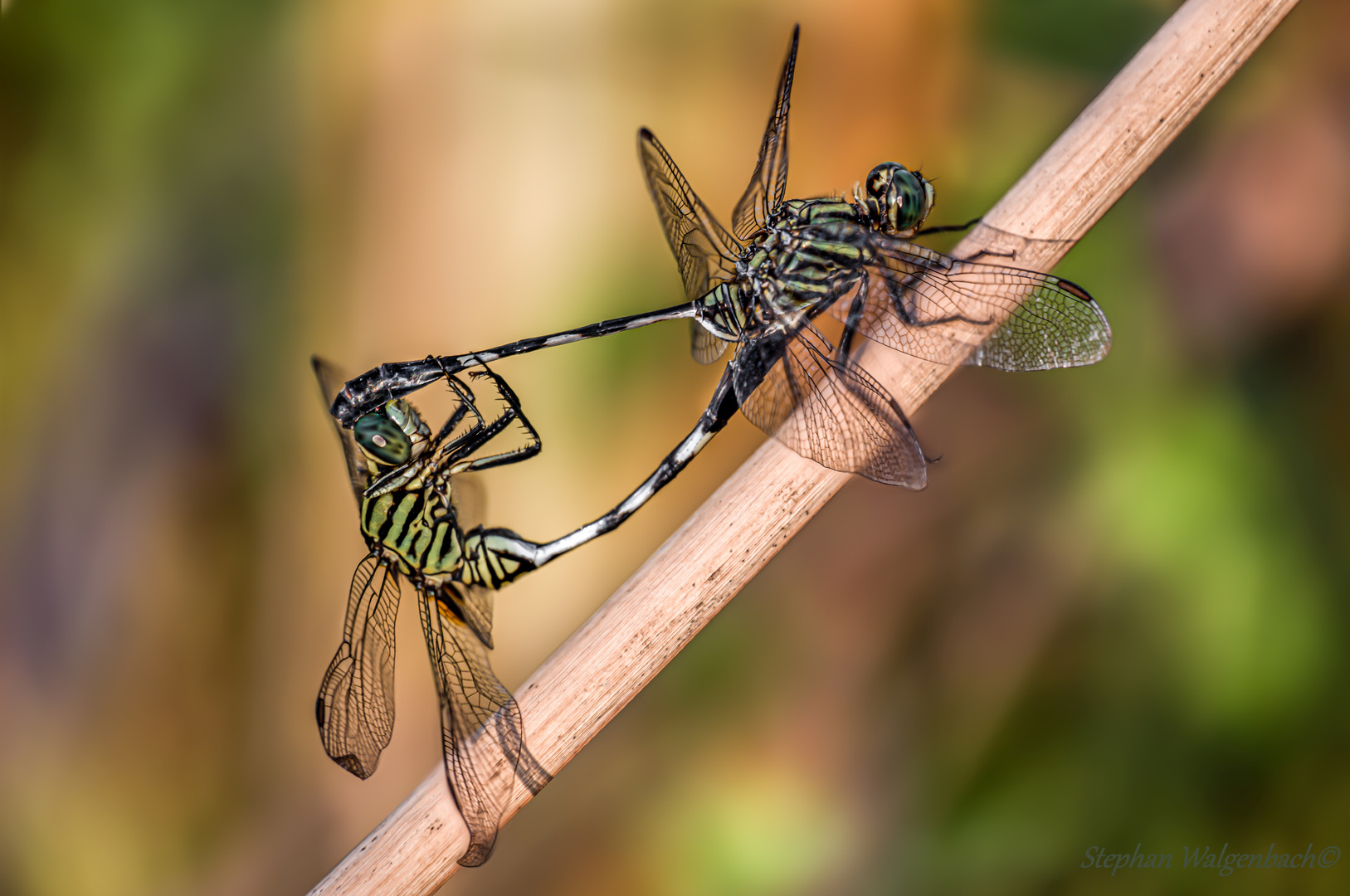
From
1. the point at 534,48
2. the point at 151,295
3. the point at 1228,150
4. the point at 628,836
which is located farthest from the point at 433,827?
the point at 1228,150

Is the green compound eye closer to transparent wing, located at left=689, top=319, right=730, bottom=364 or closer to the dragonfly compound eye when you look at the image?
transparent wing, located at left=689, top=319, right=730, bottom=364

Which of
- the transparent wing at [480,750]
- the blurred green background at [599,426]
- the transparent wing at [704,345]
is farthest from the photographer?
the blurred green background at [599,426]

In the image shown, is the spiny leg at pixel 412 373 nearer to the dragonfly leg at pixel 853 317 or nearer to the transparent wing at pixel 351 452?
the transparent wing at pixel 351 452

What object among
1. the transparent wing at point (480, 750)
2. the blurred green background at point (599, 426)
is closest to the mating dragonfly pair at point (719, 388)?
the transparent wing at point (480, 750)

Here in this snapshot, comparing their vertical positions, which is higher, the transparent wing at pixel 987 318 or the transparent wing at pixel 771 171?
the transparent wing at pixel 771 171

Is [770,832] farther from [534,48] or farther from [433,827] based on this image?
[534,48]

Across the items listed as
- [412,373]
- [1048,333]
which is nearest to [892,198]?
[1048,333]

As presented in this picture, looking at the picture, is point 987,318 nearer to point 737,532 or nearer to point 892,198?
point 892,198
